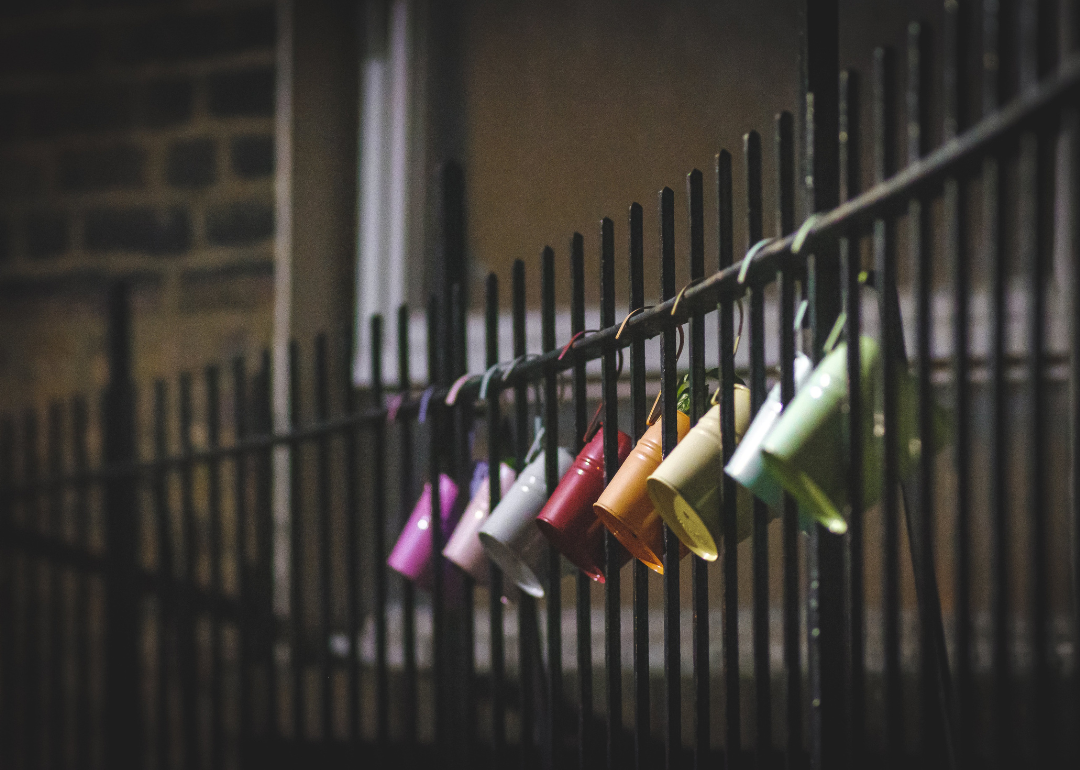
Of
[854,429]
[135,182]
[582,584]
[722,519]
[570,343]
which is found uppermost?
[135,182]

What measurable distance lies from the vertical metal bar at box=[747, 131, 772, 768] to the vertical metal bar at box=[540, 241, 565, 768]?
0.96 ft

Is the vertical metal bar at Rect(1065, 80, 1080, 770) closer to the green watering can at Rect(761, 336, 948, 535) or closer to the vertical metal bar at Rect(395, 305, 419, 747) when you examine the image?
the green watering can at Rect(761, 336, 948, 535)

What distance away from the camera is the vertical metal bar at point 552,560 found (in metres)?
1.11

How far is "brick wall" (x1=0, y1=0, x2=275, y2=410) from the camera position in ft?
8.56

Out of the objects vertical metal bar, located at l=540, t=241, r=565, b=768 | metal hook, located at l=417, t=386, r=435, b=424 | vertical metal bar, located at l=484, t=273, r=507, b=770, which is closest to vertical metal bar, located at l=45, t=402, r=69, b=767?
metal hook, located at l=417, t=386, r=435, b=424

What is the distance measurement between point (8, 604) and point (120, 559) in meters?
0.51

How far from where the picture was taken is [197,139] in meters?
2.68

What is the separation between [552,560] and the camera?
1.13m

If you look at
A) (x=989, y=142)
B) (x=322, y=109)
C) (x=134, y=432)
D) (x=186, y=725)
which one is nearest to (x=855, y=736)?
(x=989, y=142)

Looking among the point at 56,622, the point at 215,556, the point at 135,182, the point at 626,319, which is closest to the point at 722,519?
the point at 626,319

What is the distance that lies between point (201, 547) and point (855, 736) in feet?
7.53

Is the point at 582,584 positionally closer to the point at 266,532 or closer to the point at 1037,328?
the point at 1037,328

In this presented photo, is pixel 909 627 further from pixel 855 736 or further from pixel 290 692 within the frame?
pixel 290 692

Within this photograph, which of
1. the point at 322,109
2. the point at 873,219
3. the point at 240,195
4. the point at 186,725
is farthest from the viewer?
the point at 240,195
